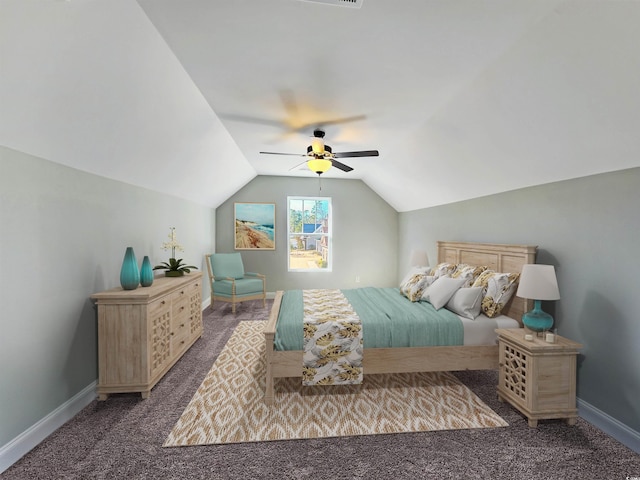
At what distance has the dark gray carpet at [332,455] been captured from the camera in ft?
5.39

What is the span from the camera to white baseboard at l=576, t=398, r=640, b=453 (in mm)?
1853

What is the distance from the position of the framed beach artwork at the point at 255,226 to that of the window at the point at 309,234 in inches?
15.5

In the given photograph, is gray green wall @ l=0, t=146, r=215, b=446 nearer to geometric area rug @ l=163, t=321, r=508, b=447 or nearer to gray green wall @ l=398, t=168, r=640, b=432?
geometric area rug @ l=163, t=321, r=508, b=447

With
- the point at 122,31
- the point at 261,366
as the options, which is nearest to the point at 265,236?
the point at 261,366

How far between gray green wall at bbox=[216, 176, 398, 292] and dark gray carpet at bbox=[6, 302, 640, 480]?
3893 millimetres

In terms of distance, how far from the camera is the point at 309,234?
6105 mm

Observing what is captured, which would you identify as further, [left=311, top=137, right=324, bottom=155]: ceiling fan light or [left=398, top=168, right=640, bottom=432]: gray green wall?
[left=311, top=137, right=324, bottom=155]: ceiling fan light

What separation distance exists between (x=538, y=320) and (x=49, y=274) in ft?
12.5

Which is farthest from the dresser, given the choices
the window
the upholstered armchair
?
the window

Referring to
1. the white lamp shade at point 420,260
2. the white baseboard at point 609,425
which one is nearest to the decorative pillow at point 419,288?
the white lamp shade at point 420,260

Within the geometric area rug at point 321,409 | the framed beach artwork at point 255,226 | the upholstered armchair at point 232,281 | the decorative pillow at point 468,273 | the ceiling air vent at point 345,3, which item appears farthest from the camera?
the framed beach artwork at point 255,226

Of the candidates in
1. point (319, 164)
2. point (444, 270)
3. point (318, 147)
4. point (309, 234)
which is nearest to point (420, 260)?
point (444, 270)

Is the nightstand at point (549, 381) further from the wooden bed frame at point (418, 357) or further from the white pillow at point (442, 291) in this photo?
the white pillow at point (442, 291)

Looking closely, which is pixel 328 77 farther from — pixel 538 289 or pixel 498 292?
pixel 498 292
